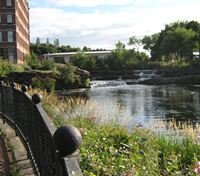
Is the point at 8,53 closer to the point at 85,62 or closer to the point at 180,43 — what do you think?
the point at 85,62

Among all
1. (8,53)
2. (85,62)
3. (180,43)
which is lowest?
(85,62)

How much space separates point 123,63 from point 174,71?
857 inches

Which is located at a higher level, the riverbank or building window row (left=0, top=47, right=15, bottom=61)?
building window row (left=0, top=47, right=15, bottom=61)

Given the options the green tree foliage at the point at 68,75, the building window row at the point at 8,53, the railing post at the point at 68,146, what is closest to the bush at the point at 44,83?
the green tree foliage at the point at 68,75

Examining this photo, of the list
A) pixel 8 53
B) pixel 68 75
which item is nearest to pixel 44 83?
pixel 68 75

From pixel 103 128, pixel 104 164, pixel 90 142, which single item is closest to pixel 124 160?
pixel 104 164

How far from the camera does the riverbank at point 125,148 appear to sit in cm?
617

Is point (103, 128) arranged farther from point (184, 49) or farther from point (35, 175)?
point (184, 49)

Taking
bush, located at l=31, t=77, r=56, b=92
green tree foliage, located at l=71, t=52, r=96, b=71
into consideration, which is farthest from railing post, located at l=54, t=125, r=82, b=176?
green tree foliage, located at l=71, t=52, r=96, b=71

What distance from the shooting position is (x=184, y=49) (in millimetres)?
104125

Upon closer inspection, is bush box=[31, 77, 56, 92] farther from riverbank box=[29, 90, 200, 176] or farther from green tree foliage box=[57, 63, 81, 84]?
riverbank box=[29, 90, 200, 176]

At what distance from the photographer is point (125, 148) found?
9586 mm

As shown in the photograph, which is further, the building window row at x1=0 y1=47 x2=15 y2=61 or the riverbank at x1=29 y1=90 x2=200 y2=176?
the building window row at x1=0 y1=47 x2=15 y2=61

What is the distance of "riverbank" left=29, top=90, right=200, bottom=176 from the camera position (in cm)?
617
